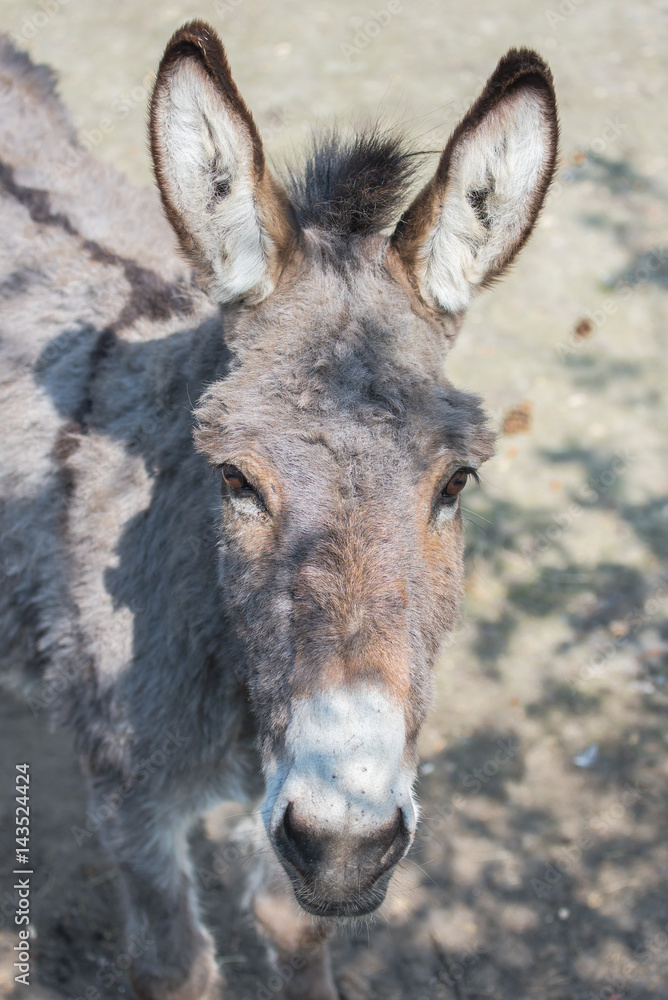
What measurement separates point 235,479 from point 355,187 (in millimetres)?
1219

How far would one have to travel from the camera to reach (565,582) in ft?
20.0

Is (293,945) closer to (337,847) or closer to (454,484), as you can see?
(337,847)

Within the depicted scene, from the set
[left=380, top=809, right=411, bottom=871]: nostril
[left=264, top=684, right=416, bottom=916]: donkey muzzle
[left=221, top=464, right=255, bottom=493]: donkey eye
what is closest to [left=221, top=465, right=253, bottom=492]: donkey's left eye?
[left=221, top=464, right=255, bottom=493]: donkey eye

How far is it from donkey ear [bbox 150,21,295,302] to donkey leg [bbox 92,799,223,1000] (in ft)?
7.55

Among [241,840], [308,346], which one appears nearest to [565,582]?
[241,840]

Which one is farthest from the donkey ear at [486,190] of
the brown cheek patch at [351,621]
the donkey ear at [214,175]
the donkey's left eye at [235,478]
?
the brown cheek patch at [351,621]

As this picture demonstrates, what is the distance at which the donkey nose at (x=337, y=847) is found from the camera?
83.9 inches

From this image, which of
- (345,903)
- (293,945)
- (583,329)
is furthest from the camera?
(583,329)

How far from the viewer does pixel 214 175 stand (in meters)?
2.82

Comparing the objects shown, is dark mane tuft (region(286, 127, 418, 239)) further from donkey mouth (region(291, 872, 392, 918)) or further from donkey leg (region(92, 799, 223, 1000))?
donkey leg (region(92, 799, 223, 1000))

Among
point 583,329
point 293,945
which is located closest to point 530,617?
point 293,945

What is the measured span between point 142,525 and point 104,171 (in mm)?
2906

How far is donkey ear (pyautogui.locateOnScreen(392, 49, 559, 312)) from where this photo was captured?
8.82 feet

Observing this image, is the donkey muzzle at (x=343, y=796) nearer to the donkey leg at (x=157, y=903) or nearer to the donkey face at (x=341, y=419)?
the donkey face at (x=341, y=419)
